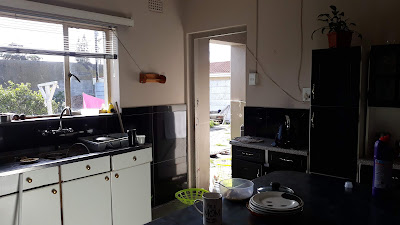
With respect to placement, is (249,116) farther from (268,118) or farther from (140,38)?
(140,38)

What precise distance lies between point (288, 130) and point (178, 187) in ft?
6.05

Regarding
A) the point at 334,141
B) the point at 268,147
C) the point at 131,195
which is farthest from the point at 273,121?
the point at 131,195

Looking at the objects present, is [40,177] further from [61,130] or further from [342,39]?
[342,39]

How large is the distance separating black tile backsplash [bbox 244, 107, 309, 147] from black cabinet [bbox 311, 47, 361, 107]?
443 millimetres

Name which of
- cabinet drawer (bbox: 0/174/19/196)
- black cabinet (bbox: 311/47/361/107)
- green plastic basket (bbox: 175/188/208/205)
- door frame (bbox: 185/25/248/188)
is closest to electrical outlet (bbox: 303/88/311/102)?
black cabinet (bbox: 311/47/361/107)

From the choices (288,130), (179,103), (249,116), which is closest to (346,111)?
(288,130)

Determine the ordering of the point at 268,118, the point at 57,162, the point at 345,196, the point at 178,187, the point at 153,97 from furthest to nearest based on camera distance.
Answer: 1. the point at 178,187
2. the point at 153,97
3. the point at 268,118
4. the point at 57,162
5. the point at 345,196

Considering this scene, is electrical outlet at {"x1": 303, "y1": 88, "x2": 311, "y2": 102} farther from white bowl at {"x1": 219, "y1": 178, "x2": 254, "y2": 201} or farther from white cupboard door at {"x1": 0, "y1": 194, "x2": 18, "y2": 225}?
white cupboard door at {"x1": 0, "y1": 194, "x2": 18, "y2": 225}

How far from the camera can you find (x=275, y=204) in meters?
1.49

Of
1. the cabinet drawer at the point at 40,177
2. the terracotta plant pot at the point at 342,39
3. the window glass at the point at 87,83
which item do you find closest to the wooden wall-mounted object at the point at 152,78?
the window glass at the point at 87,83

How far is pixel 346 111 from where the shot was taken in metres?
2.77

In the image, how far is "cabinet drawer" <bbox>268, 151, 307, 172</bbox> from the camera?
3.06 metres

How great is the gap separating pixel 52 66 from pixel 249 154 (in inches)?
89.0

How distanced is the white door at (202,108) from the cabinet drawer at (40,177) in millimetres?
2205
